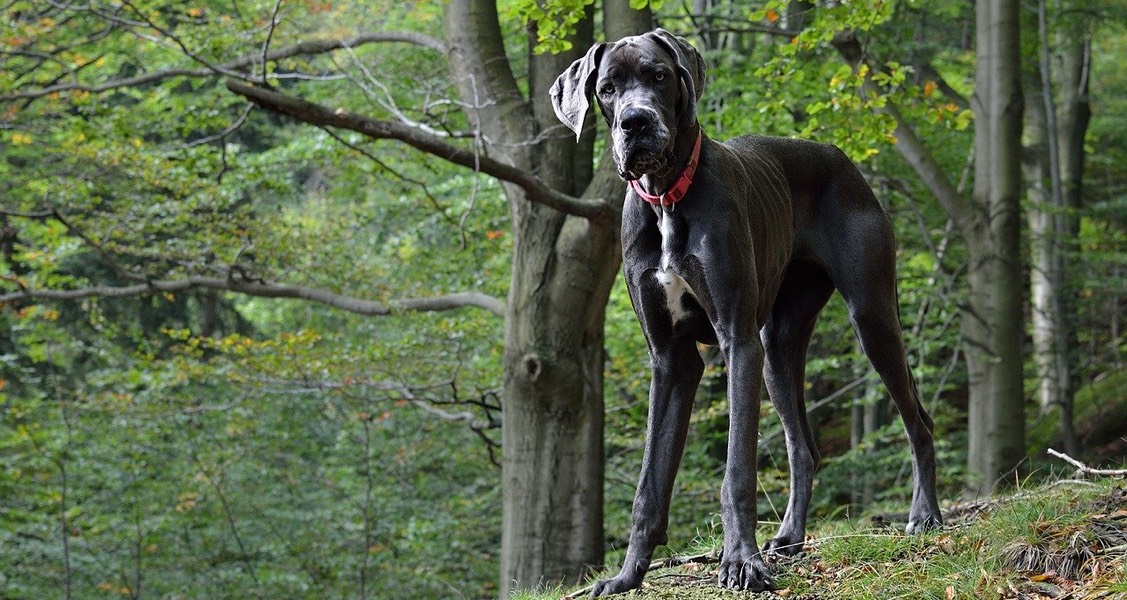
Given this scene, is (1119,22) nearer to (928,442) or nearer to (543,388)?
(543,388)

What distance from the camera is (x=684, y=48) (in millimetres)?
4453

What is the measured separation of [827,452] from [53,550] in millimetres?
11119

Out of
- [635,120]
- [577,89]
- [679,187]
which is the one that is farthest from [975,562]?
[577,89]

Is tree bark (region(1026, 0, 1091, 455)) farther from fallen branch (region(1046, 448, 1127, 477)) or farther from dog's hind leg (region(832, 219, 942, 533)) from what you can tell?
fallen branch (region(1046, 448, 1127, 477))

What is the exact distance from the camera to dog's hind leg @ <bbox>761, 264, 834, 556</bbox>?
5.34 meters

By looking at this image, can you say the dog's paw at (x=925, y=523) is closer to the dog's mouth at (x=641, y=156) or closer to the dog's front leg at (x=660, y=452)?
the dog's front leg at (x=660, y=452)

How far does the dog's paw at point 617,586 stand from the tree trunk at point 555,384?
404 cm

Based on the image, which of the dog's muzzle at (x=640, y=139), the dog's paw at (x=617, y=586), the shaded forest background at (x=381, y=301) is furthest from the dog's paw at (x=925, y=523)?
the shaded forest background at (x=381, y=301)

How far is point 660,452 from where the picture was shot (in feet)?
15.8

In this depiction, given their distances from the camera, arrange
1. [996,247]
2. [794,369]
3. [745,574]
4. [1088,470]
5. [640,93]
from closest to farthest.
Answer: [640,93] < [745,574] < [1088,470] < [794,369] < [996,247]

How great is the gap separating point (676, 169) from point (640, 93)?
0.41 m

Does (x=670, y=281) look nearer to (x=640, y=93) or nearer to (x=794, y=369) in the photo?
(x=640, y=93)

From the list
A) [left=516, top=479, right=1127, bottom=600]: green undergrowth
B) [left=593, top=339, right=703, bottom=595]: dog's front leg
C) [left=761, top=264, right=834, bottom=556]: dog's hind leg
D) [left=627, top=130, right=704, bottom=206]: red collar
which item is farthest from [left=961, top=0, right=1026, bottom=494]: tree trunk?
[left=627, top=130, right=704, bottom=206]: red collar

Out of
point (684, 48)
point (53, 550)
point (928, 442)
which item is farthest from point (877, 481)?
point (684, 48)
